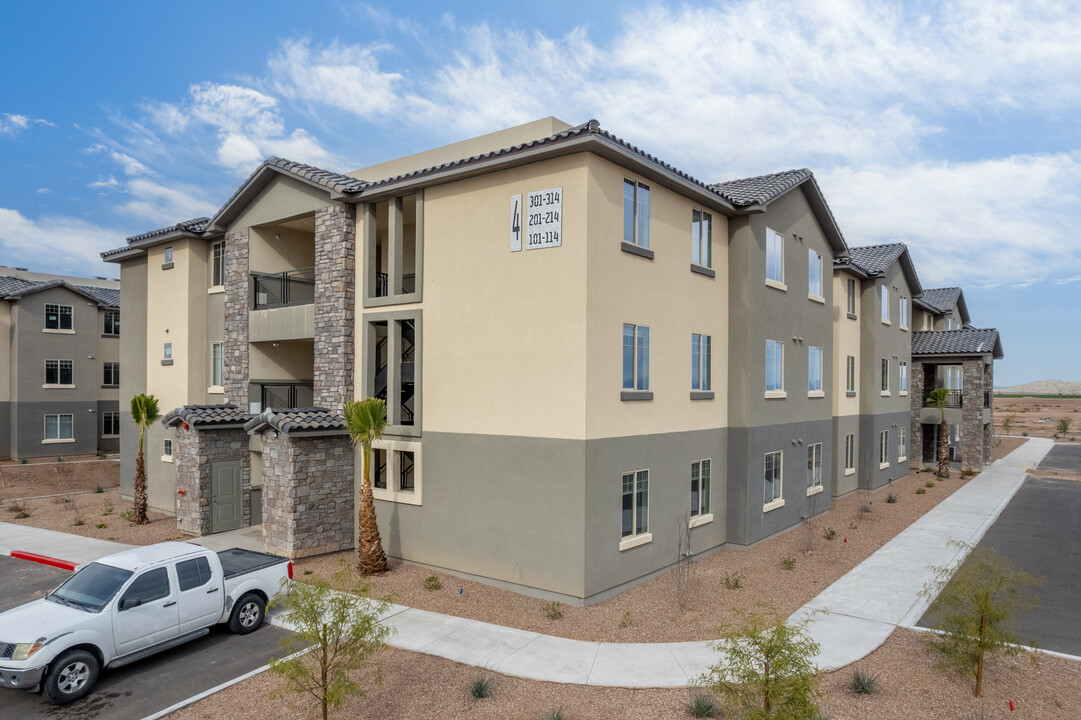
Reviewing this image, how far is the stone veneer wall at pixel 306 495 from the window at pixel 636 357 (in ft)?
26.3

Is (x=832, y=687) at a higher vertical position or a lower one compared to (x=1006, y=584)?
lower

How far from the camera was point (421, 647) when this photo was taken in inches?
443

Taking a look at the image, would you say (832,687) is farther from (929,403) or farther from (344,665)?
(929,403)

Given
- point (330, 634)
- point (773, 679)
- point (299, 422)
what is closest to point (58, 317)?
point (299, 422)

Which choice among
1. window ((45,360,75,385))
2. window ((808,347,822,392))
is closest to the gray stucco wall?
window ((808,347,822,392))

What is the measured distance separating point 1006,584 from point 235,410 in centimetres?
2005

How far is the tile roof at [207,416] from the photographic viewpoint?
63.4 feet

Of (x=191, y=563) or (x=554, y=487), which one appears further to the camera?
(x=554, y=487)

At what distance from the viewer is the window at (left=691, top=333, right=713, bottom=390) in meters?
17.0

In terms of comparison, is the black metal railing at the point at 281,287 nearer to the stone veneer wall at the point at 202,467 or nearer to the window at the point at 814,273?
the stone veneer wall at the point at 202,467

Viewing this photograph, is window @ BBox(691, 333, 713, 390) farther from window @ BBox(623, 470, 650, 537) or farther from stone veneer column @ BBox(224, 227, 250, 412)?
stone veneer column @ BBox(224, 227, 250, 412)

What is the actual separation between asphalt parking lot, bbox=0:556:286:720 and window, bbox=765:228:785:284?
15.9m

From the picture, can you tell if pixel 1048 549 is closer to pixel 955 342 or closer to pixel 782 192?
pixel 782 192

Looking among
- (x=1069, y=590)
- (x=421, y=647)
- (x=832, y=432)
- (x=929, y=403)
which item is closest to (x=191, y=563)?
(x=421, y=647)
